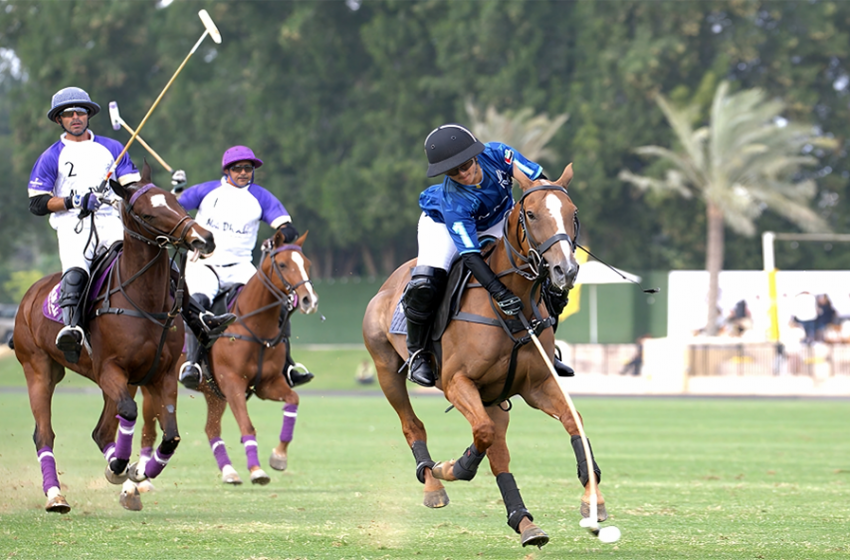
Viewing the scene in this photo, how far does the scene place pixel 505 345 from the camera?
7336 mm

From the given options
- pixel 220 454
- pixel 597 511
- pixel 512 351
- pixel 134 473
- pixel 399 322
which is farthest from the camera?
pixel 220 454

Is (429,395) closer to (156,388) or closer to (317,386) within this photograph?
(317,386)

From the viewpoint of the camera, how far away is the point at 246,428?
11.0 meters

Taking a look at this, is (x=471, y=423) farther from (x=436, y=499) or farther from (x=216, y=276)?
(x=216, y=276)

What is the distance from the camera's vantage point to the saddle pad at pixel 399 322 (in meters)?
8.44

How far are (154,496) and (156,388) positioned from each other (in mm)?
2012

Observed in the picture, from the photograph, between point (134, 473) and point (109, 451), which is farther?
point (109, 451)

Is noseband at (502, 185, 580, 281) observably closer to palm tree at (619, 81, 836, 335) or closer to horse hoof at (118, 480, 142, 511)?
horse hoof at (118, 480, 142, 511)

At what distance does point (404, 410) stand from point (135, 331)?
1973 mm

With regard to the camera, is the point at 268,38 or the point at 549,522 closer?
the point at 549,522

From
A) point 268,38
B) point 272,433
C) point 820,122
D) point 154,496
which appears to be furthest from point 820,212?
point 154,496

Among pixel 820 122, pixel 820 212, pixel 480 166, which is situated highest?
pixel 820 122

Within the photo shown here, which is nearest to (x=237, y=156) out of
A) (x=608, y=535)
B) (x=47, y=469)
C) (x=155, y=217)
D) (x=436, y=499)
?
(x=155, y=217)

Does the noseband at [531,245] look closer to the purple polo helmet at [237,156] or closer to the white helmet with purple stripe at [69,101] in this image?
the white helmet with purple stripe at [69,101]
